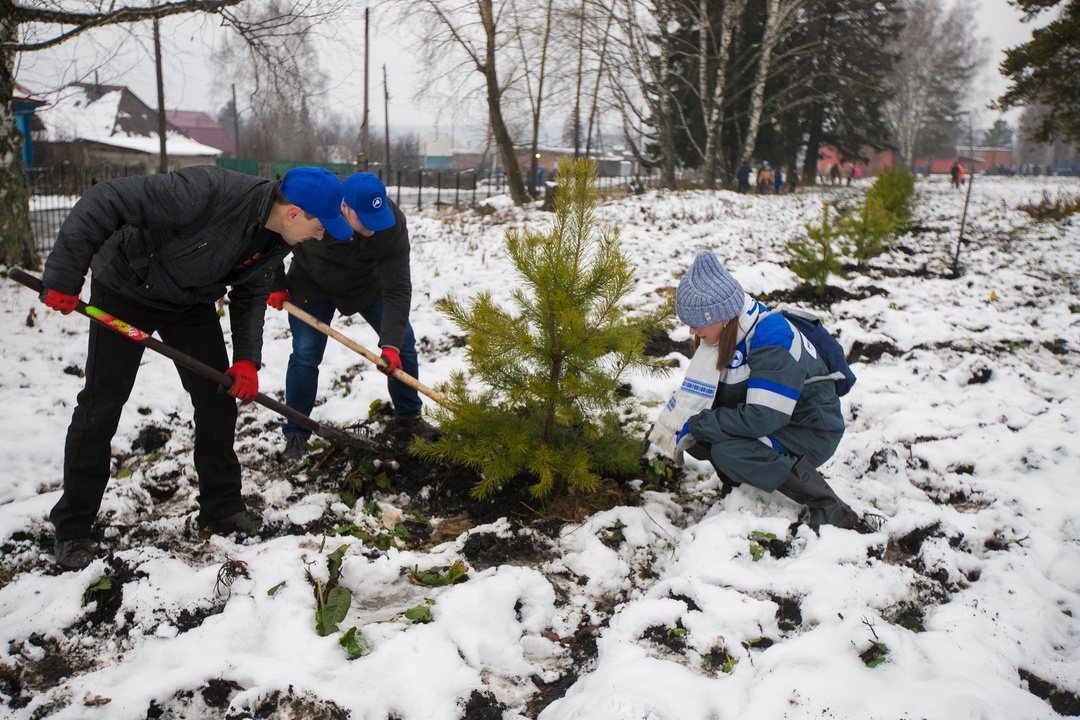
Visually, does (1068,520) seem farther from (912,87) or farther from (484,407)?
(912,87)

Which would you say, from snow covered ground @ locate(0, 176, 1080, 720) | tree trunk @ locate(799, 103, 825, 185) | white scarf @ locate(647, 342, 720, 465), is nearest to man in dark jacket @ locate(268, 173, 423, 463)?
snow covered ground @ locate(0, 176, 1080, 720)

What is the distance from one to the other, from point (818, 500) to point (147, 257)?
9.48 feet

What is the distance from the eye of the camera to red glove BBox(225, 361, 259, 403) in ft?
10.0

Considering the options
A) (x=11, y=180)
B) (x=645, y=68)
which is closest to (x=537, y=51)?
(x=645, y=68)

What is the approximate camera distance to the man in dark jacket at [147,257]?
2523mm

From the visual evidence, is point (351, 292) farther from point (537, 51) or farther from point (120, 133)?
point (120, 133)

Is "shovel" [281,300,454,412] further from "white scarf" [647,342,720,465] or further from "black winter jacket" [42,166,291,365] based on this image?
"white scarf" [647,342,720,465]

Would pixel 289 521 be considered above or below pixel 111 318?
below

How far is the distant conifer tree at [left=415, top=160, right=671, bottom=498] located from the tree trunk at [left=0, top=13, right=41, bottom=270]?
588 centimetres

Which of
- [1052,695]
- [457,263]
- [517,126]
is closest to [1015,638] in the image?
[1052,695]

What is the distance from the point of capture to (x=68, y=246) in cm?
247

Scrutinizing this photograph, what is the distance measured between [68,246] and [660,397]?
10.8ft

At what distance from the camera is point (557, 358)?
3158 mm

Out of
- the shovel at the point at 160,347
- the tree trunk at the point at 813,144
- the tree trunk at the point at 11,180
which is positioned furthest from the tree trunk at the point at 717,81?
the shovel at the point at 160,347
